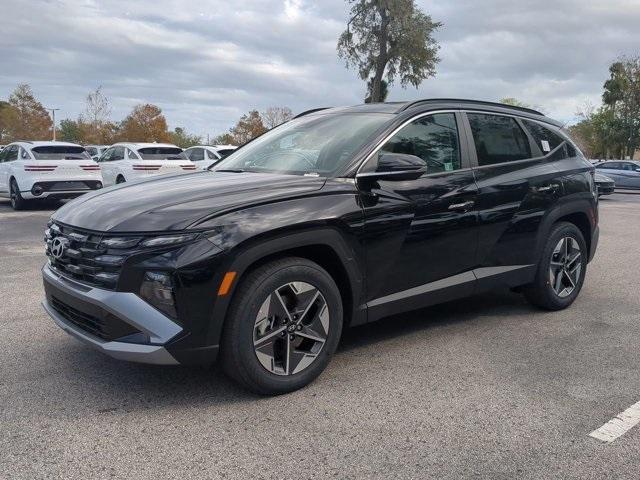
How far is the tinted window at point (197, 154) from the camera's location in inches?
747

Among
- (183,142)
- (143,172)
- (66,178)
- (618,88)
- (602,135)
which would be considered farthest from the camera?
(183,142)

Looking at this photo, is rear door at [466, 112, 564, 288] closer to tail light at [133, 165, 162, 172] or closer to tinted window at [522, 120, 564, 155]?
tinted window at [522, 120, 564, 155]

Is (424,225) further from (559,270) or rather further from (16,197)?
(16,197)

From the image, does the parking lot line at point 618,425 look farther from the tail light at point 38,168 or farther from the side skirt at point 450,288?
the tail light at point 38,168

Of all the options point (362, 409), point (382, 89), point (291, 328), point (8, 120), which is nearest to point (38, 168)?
point (291, 328)

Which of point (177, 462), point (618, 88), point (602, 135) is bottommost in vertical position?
point (177, 462)

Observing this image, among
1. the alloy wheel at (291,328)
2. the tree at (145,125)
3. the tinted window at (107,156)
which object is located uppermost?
the tree at (145,125)

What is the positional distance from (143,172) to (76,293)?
13735mm

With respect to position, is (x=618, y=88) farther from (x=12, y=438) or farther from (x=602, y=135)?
(x=12, y=438)

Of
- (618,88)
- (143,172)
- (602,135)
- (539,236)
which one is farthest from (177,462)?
(602,135)

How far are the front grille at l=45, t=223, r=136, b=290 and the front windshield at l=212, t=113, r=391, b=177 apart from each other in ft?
4.50

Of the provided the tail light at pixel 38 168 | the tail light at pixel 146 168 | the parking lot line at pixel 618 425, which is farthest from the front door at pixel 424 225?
the tail light at pixel 146 168

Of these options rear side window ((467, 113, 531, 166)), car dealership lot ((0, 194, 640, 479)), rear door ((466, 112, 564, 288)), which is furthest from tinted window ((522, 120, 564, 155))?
car dealership lot ((0, 194, 640, 479))

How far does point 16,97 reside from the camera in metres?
56.9
